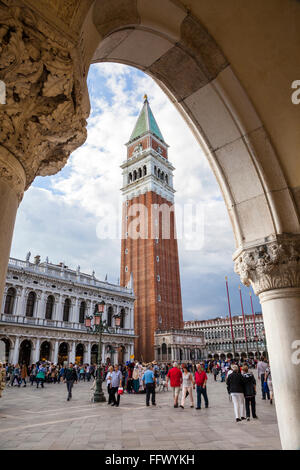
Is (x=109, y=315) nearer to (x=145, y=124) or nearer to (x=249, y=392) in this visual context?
(x=249, y=392)

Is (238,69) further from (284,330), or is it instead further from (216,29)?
(284,330)

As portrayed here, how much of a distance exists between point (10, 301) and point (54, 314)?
4663mm

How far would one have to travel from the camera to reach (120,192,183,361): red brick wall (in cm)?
4262

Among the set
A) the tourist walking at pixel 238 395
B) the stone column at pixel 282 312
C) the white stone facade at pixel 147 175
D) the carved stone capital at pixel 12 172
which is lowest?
the tourist walking at pixel 238 395

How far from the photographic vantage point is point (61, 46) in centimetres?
196

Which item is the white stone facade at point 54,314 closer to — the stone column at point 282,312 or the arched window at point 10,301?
the arched window at point 10,301

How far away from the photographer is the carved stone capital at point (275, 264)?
3381mm

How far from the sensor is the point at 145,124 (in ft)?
182

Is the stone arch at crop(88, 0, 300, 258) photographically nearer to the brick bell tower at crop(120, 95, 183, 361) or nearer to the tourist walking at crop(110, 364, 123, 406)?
the tourist walking at crop(110, 364, 123, 406)

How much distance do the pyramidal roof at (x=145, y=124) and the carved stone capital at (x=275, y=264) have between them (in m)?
53.6

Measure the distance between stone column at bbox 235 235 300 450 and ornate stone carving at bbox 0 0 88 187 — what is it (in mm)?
2452

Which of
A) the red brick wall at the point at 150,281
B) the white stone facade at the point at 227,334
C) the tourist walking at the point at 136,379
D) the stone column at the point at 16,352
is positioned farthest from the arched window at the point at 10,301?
the white stone facade at the point at 227,334

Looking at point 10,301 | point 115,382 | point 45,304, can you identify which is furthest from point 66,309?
point 115,382
